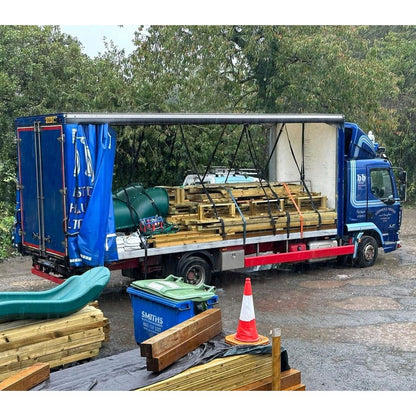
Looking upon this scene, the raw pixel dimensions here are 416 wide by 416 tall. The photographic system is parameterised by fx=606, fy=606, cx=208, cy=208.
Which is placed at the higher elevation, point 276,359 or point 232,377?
point 276,359

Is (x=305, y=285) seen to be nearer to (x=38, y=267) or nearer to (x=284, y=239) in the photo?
(x=284, y=239)

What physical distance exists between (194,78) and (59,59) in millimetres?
4035

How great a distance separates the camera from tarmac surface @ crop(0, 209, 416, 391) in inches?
281

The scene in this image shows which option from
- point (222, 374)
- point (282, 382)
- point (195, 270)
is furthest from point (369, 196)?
point (222, 374)

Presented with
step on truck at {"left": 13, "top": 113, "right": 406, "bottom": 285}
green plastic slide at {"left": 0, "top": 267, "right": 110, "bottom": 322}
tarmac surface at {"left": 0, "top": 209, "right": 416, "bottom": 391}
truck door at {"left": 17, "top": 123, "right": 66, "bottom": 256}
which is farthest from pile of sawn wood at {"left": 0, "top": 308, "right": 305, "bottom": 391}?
truck door at {"left": 17, "top": 123, "right": 66, "bottom": 256}

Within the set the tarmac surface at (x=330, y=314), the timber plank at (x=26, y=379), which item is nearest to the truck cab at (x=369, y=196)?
the tarmac surface at (x=330, y=314)

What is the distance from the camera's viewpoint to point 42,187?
9805 mm

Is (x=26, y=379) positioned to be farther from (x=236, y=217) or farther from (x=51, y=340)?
(x=236, y=217)

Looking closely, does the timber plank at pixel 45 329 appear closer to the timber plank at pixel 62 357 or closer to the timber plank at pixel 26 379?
the timber plank at pixel 62 357

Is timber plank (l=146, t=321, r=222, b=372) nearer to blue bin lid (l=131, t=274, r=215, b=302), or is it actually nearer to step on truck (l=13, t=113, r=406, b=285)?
blue bin lid (l=131, t=274, r=215, b=302)

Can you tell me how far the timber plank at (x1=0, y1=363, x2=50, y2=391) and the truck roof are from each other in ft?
15.3

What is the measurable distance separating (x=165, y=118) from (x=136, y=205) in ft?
5.74

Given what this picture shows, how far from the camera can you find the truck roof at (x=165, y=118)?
362 inches

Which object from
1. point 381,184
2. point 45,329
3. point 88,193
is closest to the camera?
point 45,329
